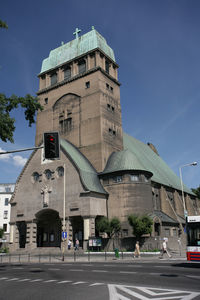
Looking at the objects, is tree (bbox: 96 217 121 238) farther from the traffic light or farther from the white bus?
the traffic light

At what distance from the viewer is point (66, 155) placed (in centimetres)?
4303

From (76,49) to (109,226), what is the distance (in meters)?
33.3

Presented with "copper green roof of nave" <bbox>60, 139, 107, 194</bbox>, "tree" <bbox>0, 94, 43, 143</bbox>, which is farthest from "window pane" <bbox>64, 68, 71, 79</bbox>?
"tree" <bbox>0, 94, 43, 143</bbox>

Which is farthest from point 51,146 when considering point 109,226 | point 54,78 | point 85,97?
point 54,78

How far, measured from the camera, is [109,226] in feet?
125

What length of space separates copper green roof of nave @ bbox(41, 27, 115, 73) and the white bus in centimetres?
3809

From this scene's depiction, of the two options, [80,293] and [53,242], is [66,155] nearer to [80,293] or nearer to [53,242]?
[53,242]

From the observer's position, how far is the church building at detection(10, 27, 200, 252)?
41.2 metres

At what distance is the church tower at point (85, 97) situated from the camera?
4728cm

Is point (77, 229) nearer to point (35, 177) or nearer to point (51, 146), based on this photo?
point (35, 177)

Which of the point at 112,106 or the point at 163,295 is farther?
the point at 112,106

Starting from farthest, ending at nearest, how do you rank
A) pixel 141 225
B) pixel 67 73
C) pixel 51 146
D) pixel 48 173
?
1. pixel 67 73
2. pixel 48 173
3. pixel 141 225
4. pixel 51 146

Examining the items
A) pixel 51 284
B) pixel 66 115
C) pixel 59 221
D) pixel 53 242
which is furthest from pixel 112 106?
pixel 51 284

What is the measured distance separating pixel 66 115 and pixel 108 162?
12.0 metres
